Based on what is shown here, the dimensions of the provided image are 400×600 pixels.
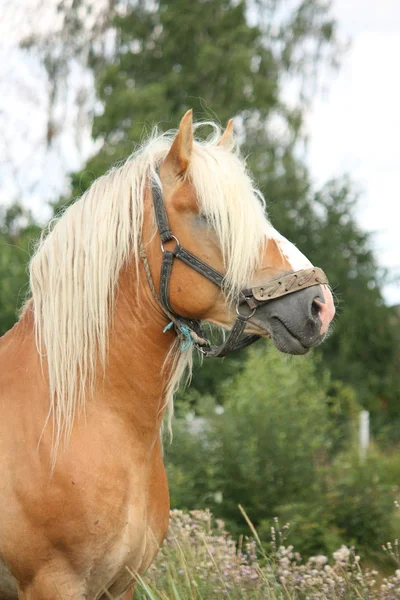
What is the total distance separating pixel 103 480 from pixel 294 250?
1.13 meters

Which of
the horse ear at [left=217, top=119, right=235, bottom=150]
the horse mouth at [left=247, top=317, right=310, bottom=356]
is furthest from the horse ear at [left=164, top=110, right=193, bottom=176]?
the horse mouth at [left=247, top=317, right=310, bottom=356]

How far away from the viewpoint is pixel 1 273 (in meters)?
13.0

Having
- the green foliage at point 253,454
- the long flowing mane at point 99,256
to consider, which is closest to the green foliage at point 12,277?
the green foliage at point 253,454

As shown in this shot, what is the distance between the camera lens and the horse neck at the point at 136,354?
279 cm

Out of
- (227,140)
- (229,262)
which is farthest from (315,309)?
(227,140)

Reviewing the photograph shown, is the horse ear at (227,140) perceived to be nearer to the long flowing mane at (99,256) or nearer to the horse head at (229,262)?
the long flowing mane at (99,256)

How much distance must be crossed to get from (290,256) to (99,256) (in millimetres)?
751

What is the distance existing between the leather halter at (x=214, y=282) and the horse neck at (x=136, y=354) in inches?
2.6

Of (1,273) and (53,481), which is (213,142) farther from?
(1,273)

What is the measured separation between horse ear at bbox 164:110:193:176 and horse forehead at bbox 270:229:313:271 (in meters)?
0.45

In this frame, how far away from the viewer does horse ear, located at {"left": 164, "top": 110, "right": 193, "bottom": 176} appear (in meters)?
2.67

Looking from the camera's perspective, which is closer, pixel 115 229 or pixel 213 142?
pixel 115 229

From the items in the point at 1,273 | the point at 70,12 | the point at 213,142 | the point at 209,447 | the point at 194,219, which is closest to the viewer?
the point at 194,219

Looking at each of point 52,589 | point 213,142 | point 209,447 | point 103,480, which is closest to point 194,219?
point 213,142
